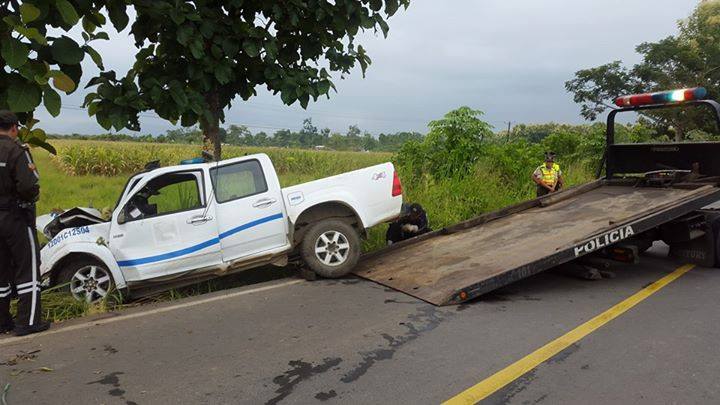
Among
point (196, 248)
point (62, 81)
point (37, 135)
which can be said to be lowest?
point (196, 248)

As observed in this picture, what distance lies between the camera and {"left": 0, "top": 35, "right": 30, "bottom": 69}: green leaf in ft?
11.4

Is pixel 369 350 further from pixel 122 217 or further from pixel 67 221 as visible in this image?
pixel 67 221

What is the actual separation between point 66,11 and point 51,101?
0.65 metres

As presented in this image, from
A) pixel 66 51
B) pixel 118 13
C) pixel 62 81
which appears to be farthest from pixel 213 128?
pixel 62 81

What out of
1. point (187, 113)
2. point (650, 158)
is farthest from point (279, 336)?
point (650, 158)

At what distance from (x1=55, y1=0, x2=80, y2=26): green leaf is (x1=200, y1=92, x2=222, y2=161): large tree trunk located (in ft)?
11.0

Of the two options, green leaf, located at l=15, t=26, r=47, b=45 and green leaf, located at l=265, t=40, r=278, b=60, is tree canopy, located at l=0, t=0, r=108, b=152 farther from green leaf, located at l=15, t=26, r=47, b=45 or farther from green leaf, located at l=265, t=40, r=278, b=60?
green leaf, located at l=265, t=40, r=278, b=60

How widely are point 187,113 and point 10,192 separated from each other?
89.8 inches

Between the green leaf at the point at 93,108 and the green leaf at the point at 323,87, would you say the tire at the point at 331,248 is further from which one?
the green leaf at the point at 93,108

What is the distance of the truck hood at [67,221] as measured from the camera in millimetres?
6211

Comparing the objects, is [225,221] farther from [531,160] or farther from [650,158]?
[531,160]

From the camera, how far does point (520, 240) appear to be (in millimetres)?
6789

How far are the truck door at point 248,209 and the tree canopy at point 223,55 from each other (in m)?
0.87

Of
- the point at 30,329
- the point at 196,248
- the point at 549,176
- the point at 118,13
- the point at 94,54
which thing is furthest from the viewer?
the point at 549,176
